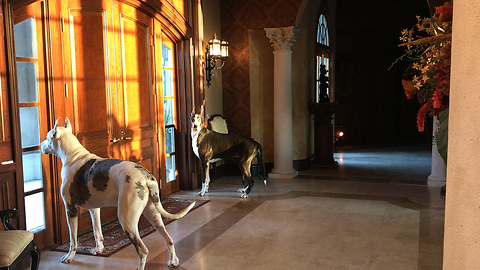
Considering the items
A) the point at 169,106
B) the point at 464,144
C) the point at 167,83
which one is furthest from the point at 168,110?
the point at 464,144

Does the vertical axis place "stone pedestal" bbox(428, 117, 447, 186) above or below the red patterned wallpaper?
below

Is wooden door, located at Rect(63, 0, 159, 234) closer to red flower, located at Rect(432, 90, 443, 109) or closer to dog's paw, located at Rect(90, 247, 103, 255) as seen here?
dog's paw, located at Rect(90, 247, 103, 255)

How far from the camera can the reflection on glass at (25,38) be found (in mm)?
3865

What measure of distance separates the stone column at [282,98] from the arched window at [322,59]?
1.48 meters

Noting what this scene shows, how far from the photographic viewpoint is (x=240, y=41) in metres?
7.70

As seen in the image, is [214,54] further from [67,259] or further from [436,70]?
[436,70]

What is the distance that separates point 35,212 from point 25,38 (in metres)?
1.60

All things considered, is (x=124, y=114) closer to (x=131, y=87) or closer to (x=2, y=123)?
(x=131, y=87)

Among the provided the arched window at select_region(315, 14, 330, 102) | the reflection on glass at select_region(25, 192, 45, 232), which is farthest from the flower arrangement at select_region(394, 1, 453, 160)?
the arched window at select_region(315, 14, 330, 102)

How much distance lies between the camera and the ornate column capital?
7230mm

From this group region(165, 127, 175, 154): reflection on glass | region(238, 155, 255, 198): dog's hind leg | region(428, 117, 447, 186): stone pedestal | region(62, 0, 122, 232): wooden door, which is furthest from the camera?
region(428, 117, 447, 186): stone pedestal

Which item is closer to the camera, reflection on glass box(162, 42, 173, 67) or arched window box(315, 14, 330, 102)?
reflection on glass box(162, 42, 173, 67)

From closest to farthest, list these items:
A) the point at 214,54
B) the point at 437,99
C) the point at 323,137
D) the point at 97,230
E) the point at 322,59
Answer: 1. the point at 437,99
2. the point at 97,230
3. the point at 214,54
4. the point at 323,137
5. the point at 322,59

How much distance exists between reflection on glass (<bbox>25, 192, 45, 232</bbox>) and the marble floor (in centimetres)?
31
